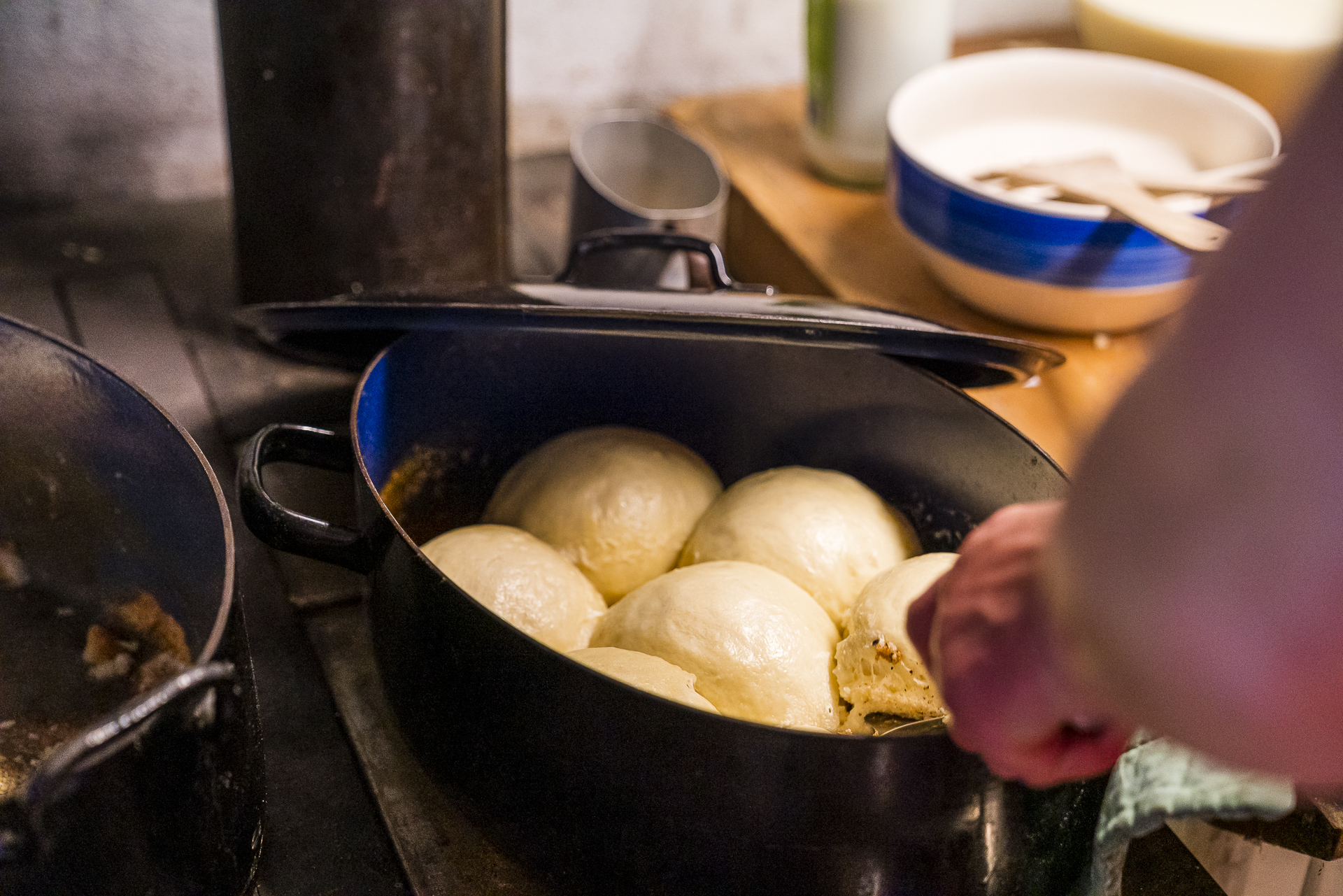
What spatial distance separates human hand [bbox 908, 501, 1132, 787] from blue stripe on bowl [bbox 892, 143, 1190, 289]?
30.3 inches

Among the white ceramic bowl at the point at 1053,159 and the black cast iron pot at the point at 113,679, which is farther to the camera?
the white ceramic bowl at the point at 1053,159

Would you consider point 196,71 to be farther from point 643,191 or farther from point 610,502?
point 610,502

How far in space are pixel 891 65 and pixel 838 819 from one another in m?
1.05

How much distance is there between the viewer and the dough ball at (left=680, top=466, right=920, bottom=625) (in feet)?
2.72

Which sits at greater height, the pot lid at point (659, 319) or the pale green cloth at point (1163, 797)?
the pot lid at point (659, 319)

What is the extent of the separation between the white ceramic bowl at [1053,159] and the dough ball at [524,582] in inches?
22.1

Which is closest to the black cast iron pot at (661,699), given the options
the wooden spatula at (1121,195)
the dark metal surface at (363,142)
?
the dark metal surface at (363,142)

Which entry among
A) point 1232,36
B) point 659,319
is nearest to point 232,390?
point 659,319

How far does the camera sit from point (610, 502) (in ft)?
2.89

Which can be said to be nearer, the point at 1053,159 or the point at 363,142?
the point at 363,142

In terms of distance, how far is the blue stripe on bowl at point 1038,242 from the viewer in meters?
1.06

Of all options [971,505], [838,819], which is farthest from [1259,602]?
[971,505]

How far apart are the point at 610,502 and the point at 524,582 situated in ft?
0.40

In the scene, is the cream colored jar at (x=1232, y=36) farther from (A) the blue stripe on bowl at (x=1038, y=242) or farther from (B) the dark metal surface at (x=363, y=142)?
(B) the dark metal surface at (x=363, y=142)
